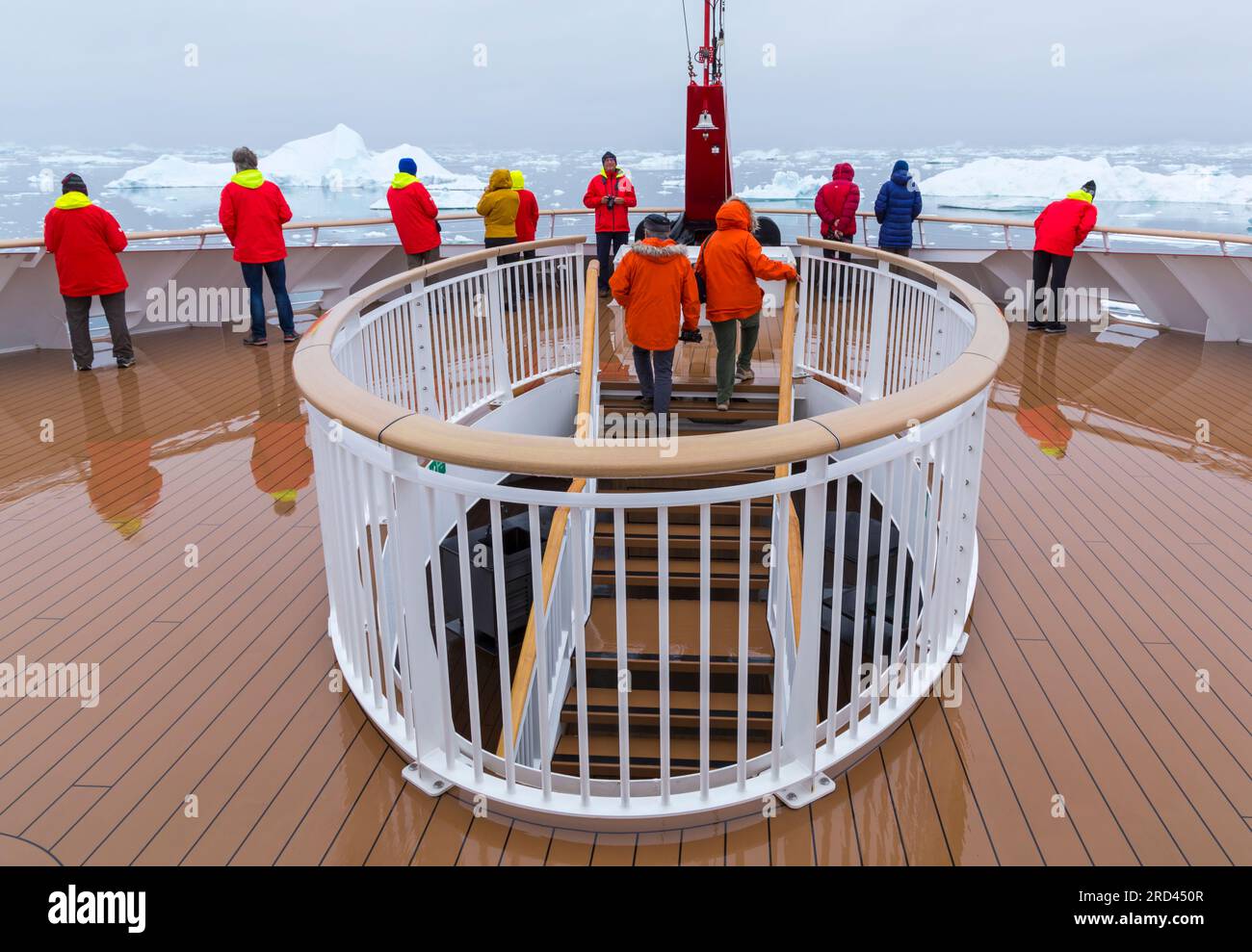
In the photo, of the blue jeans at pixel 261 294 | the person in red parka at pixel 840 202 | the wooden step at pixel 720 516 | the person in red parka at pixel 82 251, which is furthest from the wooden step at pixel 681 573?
the person in red parka at pixel 840 202

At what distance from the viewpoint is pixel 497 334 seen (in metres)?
6.16

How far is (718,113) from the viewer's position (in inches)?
423

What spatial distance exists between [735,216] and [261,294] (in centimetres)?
547

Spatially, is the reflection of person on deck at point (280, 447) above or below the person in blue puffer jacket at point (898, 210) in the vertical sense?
below

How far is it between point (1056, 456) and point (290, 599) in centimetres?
497

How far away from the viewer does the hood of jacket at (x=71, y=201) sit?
750cm

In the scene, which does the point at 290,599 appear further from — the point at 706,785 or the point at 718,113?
the point at 718,113

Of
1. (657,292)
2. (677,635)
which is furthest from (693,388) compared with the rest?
(677,635)

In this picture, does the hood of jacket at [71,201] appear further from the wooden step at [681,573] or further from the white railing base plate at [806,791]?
the white railing base plate at [806,791]

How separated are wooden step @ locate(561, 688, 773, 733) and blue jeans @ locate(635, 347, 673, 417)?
1966 mm

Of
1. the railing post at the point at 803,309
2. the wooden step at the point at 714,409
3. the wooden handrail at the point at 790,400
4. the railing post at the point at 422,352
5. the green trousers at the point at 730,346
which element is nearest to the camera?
the wooden handrail at the point at 790,400

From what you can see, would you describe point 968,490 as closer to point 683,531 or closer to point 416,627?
point 416,627

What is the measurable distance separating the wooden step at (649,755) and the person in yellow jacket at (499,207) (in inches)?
239

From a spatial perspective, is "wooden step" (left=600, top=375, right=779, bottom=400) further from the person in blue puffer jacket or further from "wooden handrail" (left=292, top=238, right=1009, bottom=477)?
"wooden handrail" (left=292, top=238, right=1009, bottom=477)
